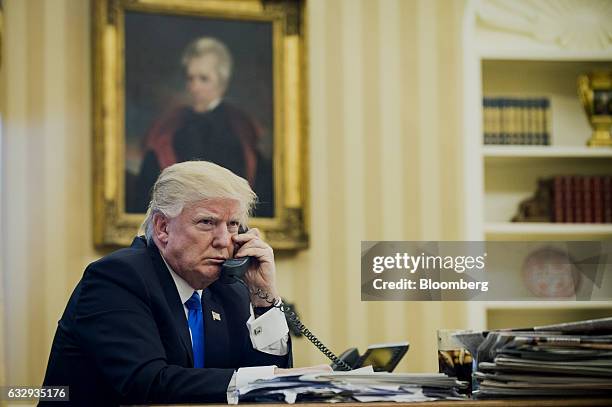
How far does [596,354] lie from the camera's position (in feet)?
4.76

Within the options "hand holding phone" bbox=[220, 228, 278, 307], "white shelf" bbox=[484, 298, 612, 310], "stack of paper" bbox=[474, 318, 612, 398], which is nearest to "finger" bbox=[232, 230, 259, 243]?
"hand holding phone" bbox=[220, 228, 278, 307]

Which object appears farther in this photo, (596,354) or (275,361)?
(275,361)

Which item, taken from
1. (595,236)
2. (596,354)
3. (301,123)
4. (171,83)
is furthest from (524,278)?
(596,354)

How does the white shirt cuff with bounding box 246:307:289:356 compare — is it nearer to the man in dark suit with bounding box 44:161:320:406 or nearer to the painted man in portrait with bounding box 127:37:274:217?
the man in dark suit with bounding box 44:161:320:406

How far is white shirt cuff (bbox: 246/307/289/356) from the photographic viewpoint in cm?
185

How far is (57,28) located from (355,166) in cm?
96

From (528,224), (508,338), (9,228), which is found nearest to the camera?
(508,338)

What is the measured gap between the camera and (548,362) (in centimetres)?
143

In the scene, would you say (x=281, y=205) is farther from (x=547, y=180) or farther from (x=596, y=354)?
(x=596, y=354)

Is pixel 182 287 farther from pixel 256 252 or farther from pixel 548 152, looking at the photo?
pixel 548 152

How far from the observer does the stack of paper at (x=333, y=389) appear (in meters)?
1.42

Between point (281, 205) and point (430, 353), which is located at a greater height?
point (281, 205)

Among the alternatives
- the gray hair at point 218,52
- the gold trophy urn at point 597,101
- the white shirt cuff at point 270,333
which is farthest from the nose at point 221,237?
the gold trophy urn at point 597,101

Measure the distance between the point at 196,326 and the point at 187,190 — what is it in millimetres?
253
